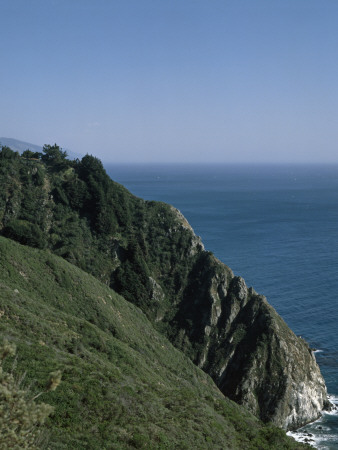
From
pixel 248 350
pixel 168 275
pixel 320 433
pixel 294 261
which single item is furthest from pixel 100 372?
pixel 294 261

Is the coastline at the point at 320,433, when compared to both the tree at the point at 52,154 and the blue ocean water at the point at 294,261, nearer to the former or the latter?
the blue ocean water at the point at 294,261

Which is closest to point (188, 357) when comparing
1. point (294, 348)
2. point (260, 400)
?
point (260, 400)

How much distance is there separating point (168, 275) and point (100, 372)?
39.7 metres

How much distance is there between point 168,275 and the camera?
222 feet

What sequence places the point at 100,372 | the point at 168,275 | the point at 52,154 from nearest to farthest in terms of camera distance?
the point at 100,372 < the point at 168,275 < the point at 52,154

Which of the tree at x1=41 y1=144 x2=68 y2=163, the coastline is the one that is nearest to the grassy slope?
the coastline

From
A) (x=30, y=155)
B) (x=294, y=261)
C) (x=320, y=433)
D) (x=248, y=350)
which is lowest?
(x=320, y=433)

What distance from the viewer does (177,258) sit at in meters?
68.9

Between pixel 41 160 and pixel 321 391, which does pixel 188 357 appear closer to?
pixel 321 391

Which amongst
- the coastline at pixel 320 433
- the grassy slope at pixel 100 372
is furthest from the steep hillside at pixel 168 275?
the grassy slope at pixel 100 372

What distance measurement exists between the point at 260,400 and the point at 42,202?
Answer: 43.1m

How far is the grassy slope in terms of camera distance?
21.8 metres

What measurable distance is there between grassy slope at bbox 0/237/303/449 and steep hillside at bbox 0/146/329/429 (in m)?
6.60

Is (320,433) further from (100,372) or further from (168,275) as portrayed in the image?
(100,372)
